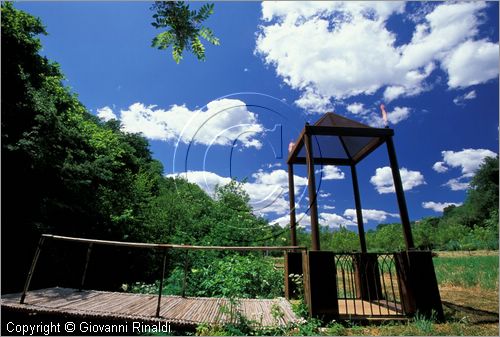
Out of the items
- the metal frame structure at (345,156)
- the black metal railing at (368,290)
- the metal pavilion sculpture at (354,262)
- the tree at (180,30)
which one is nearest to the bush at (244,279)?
the metal pavilion sculpture at (354,262)

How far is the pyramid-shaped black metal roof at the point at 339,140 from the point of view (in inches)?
234

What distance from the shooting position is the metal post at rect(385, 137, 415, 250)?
17.6 ft

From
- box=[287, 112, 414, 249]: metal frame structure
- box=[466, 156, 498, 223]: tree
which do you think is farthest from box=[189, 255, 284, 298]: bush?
box=[466, 156, 498, 223]: tree

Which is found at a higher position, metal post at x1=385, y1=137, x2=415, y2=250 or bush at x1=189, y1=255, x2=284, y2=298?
metal post at x1=385, y1=137, x2=415, y2=250

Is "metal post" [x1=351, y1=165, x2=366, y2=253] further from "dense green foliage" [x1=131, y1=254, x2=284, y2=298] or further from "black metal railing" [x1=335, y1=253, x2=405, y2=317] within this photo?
"dense green foliage" [x1=131, y1=254, x2=284, y2=298]

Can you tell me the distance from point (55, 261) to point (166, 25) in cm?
1028

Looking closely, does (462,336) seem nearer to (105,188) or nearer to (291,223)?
(291,223)

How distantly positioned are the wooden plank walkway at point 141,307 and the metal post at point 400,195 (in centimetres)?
258

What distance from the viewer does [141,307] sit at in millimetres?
4871

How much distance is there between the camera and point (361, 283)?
21.0 feet

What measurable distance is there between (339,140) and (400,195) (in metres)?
2.39

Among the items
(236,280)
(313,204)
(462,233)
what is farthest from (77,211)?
(462,233)

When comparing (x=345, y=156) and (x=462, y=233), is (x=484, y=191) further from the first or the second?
(x=345, y=156)

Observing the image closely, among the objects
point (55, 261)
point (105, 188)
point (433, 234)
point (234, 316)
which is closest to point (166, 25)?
point (234, 316)
